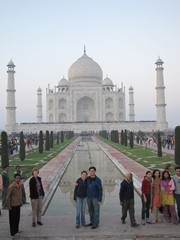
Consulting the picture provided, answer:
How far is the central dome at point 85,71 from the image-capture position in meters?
45.6

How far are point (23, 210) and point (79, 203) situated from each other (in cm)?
131

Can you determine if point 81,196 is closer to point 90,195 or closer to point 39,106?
point 90,195

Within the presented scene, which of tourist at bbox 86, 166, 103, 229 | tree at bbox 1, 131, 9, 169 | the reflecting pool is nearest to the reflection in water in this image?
the reflecting pool

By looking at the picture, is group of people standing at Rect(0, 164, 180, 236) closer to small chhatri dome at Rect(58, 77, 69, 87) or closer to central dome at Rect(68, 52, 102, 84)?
central dome at Rect(68, 52, 102, 84)

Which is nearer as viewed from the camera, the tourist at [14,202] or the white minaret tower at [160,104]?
the tourist at [14,202]

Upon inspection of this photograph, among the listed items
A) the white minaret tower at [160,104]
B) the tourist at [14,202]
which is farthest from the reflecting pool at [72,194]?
the white minaret tower at [160,104]

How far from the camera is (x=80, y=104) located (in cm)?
4641

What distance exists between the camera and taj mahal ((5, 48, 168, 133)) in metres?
38.4

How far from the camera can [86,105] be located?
153 feet

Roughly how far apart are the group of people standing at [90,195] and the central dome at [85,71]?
4142cm

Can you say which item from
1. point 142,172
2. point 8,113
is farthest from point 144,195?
point 8,113

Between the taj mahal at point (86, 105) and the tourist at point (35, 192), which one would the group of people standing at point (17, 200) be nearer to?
the tourist at point (35, 192)

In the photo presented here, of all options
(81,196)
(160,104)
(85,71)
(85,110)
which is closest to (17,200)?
(81,196)

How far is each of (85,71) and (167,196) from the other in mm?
41971
